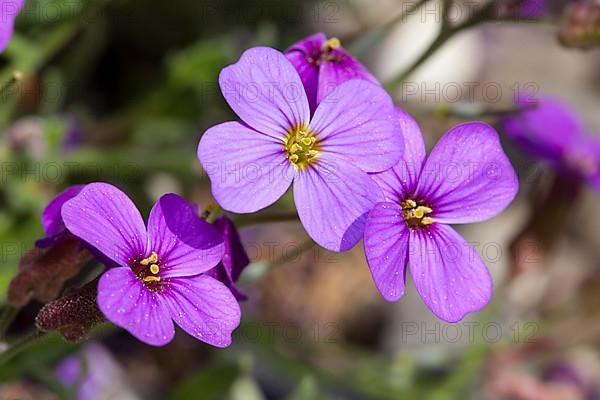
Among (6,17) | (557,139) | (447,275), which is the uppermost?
(6,17)

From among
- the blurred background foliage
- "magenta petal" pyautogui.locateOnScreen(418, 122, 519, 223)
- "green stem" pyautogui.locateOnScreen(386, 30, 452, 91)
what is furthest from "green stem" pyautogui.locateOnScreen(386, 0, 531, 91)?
"magenta petal" pyautogui.locateOnScreen(418, 122, 519, 223)

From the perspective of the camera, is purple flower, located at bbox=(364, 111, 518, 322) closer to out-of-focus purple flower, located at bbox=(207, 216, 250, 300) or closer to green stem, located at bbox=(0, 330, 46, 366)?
out-of-focus purple flower, located at bbox=(207, 216, 250, 300)

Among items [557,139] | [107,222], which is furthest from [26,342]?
[557,139]

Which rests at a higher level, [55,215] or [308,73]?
[308,73]

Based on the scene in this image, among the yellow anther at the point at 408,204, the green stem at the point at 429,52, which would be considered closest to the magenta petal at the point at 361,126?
the yellow anther at the point at 408,204

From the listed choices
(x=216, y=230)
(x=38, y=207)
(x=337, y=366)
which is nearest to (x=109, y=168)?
(x=38, y=207)

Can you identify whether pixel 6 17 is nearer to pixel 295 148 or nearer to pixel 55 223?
pixel 55 223

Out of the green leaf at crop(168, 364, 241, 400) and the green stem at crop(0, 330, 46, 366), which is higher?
the green stem at crop(0, 330, 46, 366)

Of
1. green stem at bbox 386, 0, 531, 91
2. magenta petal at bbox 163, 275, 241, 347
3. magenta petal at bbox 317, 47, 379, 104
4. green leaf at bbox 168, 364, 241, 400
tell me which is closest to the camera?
magenta petal at bbox 163, 275, 241, 347
